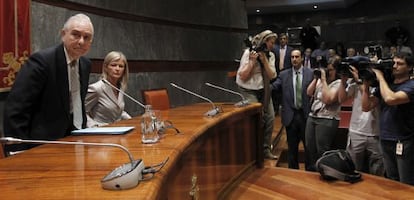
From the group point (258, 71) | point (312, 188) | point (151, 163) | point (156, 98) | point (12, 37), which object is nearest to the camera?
point (151, 163)

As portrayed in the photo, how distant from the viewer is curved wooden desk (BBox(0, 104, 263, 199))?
3.04ft

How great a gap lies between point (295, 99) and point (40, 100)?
2.19 m

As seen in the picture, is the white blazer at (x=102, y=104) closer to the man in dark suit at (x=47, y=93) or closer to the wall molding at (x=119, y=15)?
the man in dark suit at (x=47, y=93)

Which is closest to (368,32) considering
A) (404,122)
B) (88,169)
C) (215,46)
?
(215,46)

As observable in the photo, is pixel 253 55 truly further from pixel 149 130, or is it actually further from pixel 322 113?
pixel 149 130

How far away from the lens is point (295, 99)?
11.3 feet

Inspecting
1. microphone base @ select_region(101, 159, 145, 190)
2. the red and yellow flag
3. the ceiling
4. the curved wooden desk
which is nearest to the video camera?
the curved wooden desk

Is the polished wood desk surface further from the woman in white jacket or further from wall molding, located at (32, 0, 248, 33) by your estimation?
wall molding, located at (32, 0, 248, 33)

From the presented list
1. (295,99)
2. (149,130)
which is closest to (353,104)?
(295,99)

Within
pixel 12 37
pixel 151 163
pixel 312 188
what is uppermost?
pixel 12 37

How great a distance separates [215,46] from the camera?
5.54 metres

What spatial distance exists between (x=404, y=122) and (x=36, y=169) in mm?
2169

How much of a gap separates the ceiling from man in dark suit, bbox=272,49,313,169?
5642 millimetres

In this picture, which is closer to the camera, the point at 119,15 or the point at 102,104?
the point at 102,104
